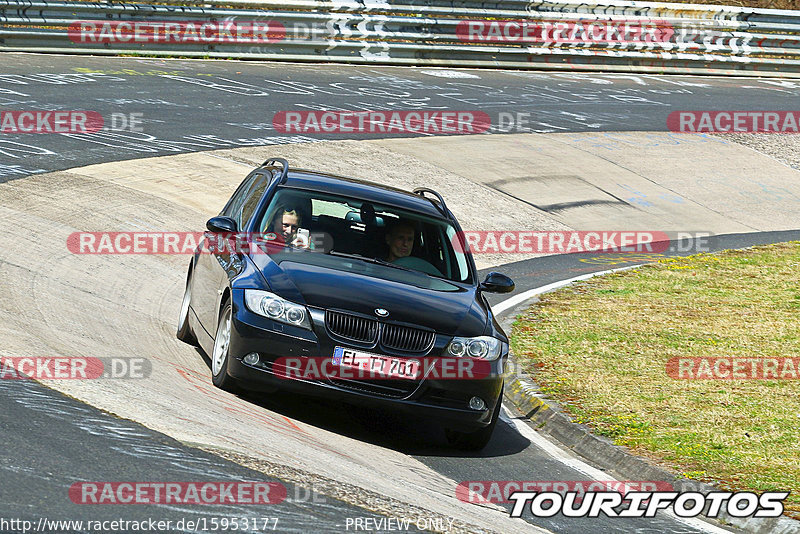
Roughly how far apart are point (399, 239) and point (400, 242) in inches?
1.0

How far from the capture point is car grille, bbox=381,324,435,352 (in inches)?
295

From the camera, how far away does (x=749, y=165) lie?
22.2 meters

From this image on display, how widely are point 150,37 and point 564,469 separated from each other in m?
17.8

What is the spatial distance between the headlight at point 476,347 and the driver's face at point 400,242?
48.2 inches

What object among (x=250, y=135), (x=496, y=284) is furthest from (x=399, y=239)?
(x=250, y=135)

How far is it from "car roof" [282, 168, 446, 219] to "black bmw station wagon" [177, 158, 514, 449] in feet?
0.08

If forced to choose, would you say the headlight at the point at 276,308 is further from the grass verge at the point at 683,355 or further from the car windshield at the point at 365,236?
the grass verge at the point at 683,355

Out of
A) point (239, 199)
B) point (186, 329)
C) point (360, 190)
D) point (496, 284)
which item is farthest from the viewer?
point (239, 199)

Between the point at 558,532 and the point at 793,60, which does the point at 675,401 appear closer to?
the point at 558,532

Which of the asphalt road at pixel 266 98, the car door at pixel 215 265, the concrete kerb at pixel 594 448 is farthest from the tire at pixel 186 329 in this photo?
the asphalt road at pixel 266 98

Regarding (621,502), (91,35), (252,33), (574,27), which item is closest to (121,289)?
(621,502)

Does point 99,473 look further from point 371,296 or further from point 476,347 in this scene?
point 476,347

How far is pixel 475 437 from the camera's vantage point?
7.95m

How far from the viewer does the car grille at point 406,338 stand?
7.50m
